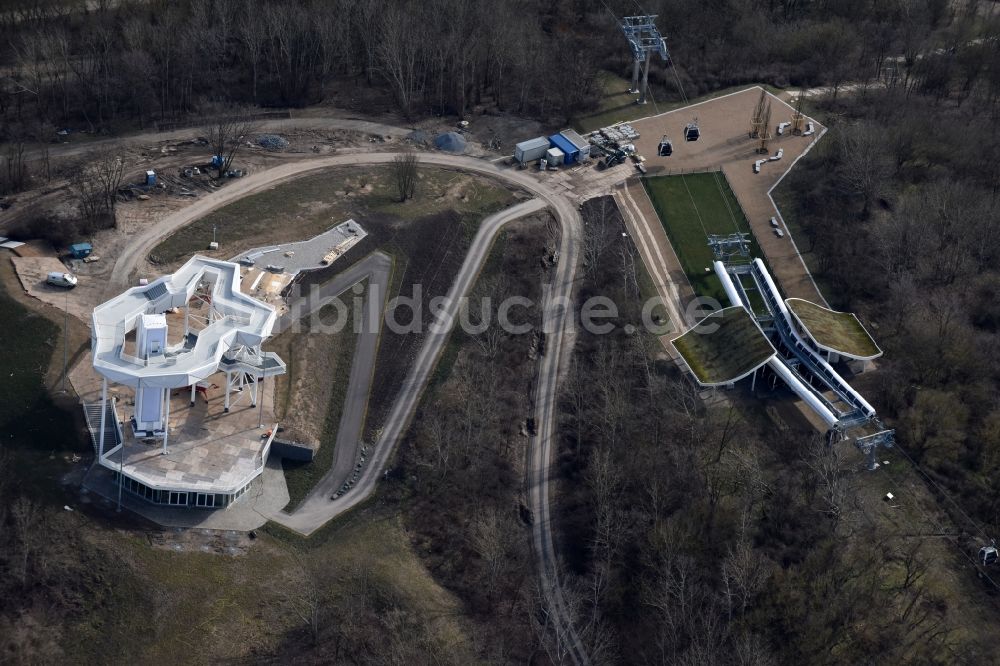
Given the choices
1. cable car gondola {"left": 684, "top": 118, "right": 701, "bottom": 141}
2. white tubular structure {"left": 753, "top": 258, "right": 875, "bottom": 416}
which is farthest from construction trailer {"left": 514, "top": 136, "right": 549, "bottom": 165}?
white tubular structure {"left": 753, "top": 258, "right": 875, "bottom": 416}

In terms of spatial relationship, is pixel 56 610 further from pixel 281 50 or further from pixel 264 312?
pixel 281 50

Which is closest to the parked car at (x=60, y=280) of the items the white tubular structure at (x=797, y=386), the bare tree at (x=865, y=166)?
the white tubular structure at (x=797, y=386)

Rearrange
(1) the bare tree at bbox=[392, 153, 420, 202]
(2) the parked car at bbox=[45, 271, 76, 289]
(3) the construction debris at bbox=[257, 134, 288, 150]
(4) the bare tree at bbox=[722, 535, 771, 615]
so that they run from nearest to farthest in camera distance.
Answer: (4) the bare tree at bbox=[722, 535, 771, 615]
(2) the parked car at bbox=[45, 271, 76, 289]
(1) the bare tree at bbox=[392, 153, 420, 202]
(3) the construction debris at bbox=[257, 134, 288, 150]

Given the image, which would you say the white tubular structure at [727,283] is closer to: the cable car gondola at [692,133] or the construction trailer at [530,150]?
the cable car gondola at [692,133]

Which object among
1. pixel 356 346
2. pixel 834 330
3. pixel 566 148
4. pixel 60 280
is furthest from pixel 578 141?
pixel 60 280

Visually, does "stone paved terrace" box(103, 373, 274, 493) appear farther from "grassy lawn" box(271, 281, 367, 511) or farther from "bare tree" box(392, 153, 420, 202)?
"bare tree" box(392, 153, 420, 202)

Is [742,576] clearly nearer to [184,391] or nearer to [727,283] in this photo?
[727,283]
